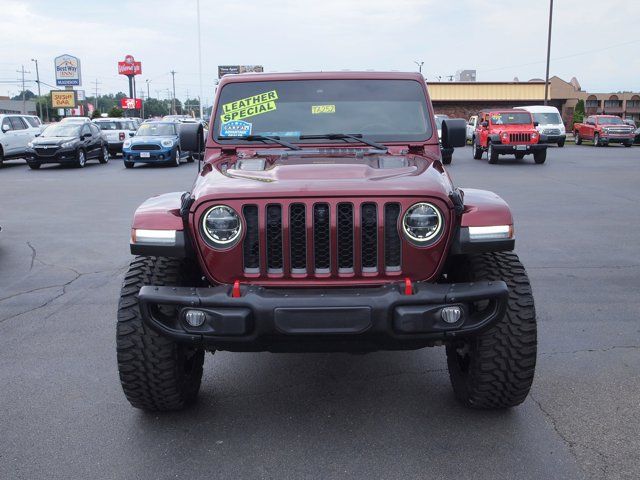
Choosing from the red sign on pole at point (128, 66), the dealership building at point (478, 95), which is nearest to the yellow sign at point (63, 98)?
the red sign on pole at point (128, 66)

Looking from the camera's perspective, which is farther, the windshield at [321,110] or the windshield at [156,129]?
the windshield at [156,129]

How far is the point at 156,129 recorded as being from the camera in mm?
24766

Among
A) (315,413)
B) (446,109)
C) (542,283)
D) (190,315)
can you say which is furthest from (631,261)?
(446,109)

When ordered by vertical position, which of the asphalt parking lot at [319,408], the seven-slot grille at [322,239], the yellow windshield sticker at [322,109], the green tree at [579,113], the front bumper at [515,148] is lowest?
the asphalt parking lot at [319,408]

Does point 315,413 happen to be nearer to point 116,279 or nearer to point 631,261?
point 116,279

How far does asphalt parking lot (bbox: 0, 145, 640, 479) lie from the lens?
330 cm

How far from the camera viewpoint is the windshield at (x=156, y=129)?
24.5 m

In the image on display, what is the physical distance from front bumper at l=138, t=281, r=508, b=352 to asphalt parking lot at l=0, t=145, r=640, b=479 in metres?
0.58

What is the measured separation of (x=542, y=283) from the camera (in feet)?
22.3

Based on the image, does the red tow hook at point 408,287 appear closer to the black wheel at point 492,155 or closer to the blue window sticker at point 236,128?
the blue window sticker at point 236,128

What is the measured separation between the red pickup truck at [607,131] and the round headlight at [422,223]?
3528 cm

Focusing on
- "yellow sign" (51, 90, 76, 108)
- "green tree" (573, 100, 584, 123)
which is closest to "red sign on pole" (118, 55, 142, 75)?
"yellow sign" (51, 90, 76, 108)

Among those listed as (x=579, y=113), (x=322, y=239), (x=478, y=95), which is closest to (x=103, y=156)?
(x=322, y=239)

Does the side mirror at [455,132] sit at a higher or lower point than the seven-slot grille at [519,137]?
higher
